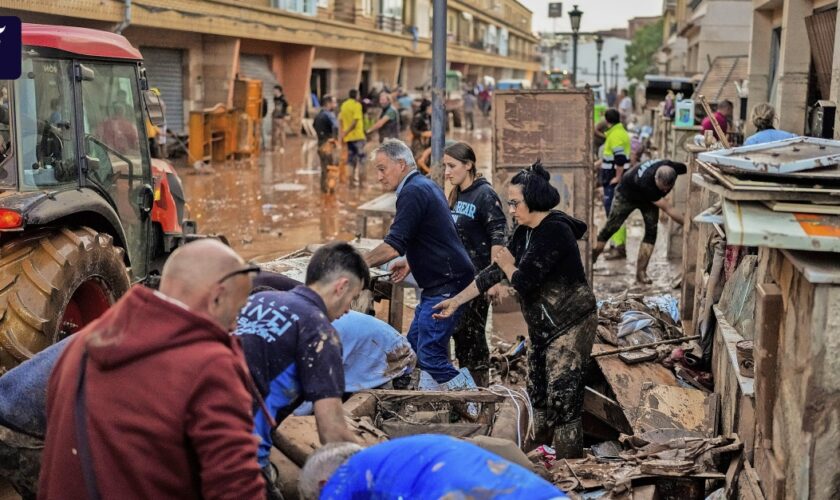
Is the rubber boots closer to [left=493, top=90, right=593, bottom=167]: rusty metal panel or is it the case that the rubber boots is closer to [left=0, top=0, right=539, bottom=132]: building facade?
[left=493, top=90, right=593, bottom=167]: rusty metal panel

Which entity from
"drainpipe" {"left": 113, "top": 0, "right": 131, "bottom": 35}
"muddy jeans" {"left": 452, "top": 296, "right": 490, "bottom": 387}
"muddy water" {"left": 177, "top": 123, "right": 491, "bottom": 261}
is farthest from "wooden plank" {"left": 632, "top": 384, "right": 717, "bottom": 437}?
"drainpipe" {"left": 113, "top": 0, "right": 131, "bottom": 35}

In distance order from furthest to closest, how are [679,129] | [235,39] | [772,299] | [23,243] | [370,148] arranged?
1. [370,148]
2. [235,39]
3. [679,129]
4. [23,243]
5. [772,299]

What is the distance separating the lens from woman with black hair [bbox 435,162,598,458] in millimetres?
5527

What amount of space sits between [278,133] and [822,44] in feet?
59.7

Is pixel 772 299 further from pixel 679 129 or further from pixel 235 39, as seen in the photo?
pixel 235 39

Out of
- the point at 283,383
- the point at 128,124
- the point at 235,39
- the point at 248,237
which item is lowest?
the point at 248,237

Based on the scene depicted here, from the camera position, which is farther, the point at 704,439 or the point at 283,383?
the point at 704,439

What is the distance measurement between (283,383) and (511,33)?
277 ft

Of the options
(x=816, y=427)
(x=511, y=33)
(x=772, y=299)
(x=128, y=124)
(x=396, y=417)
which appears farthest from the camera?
(x=511, y=33)

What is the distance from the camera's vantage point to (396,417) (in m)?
4.75

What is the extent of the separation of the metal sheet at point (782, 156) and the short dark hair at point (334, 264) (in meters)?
1.60

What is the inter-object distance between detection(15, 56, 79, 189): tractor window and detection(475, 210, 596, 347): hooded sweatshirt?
272 centimetres

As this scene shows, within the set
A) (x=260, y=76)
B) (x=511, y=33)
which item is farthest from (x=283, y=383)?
(x=511, y=33)

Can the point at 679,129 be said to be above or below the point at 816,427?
above
